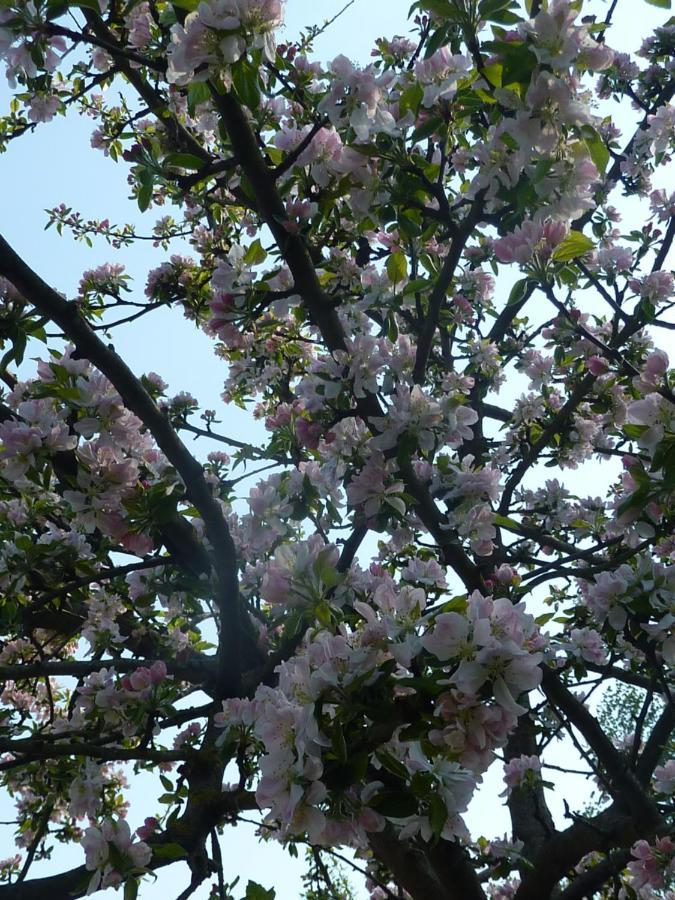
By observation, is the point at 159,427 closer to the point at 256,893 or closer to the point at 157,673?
the point at 157,673

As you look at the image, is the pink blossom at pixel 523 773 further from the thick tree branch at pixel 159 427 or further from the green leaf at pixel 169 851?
the green leaf at pixel 169 851

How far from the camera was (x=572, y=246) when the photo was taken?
1855mm

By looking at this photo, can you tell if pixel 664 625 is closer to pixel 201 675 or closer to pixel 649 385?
pixel 649 385

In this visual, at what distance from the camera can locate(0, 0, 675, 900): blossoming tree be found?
124 cm

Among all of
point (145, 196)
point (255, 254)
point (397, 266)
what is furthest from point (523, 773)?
point (145, 196)

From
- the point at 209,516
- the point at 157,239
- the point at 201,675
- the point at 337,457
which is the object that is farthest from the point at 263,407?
the point at 337,457

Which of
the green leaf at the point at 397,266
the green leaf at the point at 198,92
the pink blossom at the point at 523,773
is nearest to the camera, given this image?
the green leaf at the point at 198,92

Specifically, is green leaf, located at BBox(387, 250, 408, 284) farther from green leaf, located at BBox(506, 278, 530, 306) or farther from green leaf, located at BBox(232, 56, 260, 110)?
green leaf, located at BBox(232, 56, 260, 110)

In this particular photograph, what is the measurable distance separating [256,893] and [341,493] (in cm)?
125

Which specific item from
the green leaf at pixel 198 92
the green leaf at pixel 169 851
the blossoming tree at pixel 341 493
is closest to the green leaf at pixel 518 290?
the blossoming tree at pixel 341 493

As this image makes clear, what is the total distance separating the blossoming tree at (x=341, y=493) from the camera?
124 cm

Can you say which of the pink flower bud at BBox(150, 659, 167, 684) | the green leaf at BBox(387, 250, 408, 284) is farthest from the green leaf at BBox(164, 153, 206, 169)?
the pink flower bud at BBox(150, 659, 167, 684)

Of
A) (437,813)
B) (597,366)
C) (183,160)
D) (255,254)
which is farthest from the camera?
(597,366)

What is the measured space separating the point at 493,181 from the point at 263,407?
10.5ft
